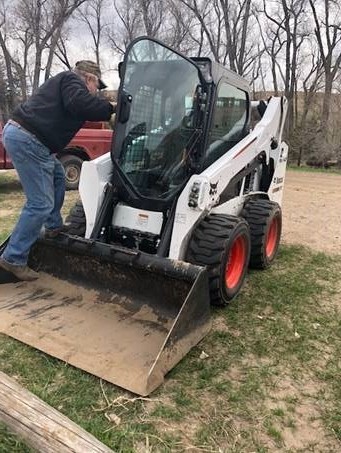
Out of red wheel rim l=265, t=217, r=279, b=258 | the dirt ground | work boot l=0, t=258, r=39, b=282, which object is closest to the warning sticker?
work boot l=0, t=258, r=39, b=282

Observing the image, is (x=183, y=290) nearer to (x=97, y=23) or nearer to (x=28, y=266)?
(x=28, y=266)

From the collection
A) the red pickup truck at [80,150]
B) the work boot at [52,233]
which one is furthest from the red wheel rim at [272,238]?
the red pickup truck at [80,150]

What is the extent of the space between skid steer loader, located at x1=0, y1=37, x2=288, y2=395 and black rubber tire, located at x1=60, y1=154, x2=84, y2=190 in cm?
569

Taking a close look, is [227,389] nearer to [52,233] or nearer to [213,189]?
[213,189]

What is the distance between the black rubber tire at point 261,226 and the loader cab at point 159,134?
109 centimetres

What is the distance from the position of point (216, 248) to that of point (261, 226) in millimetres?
1186

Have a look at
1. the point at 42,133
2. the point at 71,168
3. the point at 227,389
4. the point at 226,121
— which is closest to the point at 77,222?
the point at 42,133

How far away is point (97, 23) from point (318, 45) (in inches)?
605

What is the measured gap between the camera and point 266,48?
27141 millimetres

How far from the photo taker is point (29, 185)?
378 cm

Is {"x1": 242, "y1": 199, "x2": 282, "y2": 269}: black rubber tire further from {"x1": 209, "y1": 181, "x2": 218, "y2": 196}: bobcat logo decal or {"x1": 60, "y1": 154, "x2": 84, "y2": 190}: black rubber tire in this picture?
{"x1": 60, "y1": 154, "x2": 84, "y2": 190}: black rubber tire

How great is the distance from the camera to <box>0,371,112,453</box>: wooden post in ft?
6.95

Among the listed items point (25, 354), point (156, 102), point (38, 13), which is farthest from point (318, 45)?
point (25, 354)

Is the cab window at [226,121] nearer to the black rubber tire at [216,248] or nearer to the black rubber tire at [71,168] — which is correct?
the black rubber tire at [216,248]
